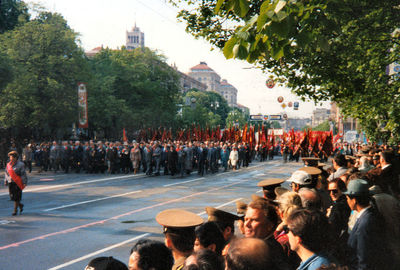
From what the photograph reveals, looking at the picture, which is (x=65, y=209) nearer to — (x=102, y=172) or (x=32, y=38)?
(x=102, y=172)

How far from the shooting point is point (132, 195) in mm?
17281

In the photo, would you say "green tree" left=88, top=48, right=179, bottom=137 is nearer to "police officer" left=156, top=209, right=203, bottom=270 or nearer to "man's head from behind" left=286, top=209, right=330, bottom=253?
"police officer" left=156, top=209, right=203, bottom=270

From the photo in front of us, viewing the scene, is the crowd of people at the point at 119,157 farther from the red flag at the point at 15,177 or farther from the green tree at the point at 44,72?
the red flag at the point at 15,177

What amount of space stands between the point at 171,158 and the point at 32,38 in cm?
1772

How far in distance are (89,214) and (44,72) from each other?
2719 cm

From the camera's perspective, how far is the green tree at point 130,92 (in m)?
46.5

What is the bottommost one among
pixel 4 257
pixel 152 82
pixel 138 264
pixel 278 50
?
pixel 4 257

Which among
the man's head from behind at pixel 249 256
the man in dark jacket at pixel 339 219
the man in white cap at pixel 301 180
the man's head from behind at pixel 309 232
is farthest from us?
the man in white cap at pixel 301 180

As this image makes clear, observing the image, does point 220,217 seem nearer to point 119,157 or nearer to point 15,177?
point 15,177

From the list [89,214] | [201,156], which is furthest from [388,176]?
[201,156]

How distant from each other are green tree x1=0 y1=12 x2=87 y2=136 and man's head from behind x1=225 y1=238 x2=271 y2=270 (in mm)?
33198

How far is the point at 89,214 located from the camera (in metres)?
12.9

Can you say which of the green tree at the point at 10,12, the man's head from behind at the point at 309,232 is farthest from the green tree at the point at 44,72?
the man's head from behind at the point at 309,232

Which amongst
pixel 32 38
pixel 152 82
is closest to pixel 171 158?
pixel 32 38
